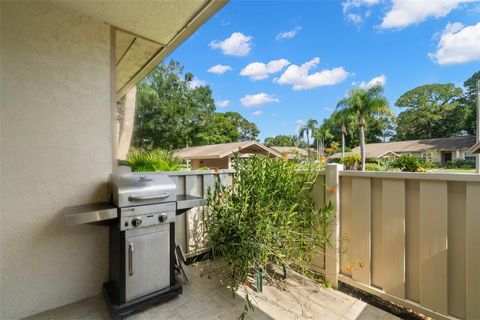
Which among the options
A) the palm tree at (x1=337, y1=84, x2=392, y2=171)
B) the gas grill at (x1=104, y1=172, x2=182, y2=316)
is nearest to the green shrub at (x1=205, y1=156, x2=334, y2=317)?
the gas grill at (x1=104, y1=172, x2=182, y2=316)

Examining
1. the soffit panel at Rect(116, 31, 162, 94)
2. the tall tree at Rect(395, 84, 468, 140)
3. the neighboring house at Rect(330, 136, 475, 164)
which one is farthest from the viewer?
the tall tree at Rect(395, 84, 468, 140)

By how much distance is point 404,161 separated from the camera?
9.30 m

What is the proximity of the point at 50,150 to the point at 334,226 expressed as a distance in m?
2.53

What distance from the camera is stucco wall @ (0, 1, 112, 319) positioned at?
1.68m

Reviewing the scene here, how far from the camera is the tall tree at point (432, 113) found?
3145cm

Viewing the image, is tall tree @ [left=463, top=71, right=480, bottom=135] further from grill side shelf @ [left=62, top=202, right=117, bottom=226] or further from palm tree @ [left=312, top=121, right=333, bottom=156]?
grill side shelf @ [left=62, top=202, right=117, bottom=226]

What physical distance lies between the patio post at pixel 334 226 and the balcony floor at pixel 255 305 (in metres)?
0.15

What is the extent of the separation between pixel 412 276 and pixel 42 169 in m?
2.99

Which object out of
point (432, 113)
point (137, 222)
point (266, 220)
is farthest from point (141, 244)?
point (432, 113)

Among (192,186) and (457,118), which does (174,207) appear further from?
(457,118)

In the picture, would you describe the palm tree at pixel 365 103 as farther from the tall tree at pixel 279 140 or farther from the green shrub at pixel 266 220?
the tall tree at pixel 279 140

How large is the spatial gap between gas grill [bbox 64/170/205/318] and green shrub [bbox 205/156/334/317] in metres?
0.43

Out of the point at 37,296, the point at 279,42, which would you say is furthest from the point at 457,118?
the point at 37,296

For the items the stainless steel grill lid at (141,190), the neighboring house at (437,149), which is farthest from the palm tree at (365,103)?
the stainless steel grill lid at (141,190)
